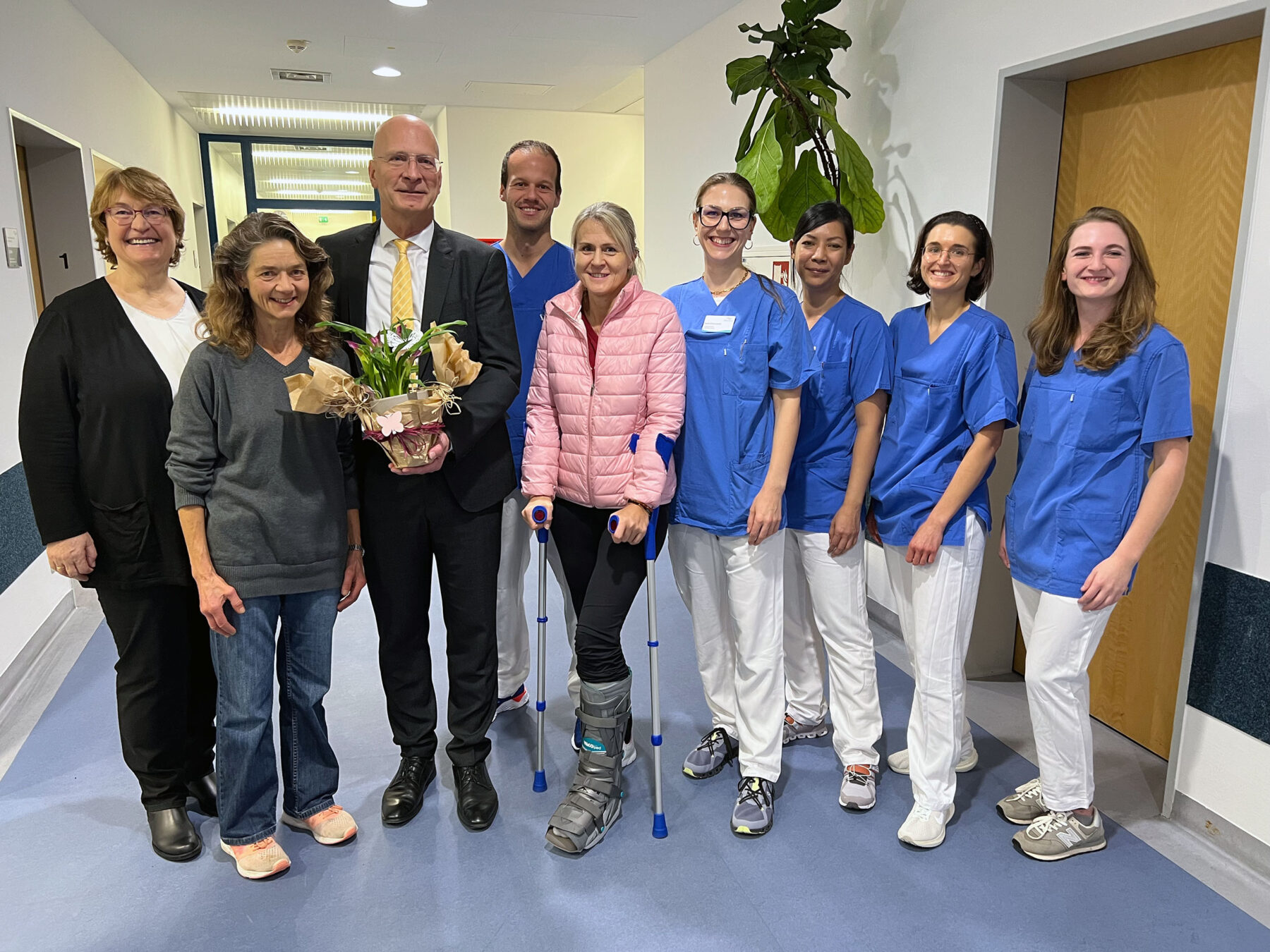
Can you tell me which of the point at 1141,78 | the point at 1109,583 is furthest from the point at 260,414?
the point at 1141,78

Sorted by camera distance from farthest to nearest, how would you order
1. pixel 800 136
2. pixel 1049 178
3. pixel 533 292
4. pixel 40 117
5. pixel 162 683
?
pixel 40 117
pixel 800 136
pixel 1049 178
pixel 533 292
pixel 162 683

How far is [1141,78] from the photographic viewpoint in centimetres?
264

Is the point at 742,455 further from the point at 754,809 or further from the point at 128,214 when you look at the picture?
the point at 128,214

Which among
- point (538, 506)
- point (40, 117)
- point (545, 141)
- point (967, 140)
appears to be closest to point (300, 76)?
point (545, 141)

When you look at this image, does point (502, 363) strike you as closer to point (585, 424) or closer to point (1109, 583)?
point (585, 424)

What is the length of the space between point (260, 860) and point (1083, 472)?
2231 mm

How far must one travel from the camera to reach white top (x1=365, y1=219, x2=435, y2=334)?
2.28 metres

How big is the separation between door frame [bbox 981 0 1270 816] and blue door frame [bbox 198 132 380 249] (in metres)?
8.36

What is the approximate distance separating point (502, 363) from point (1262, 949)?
224 centimetres

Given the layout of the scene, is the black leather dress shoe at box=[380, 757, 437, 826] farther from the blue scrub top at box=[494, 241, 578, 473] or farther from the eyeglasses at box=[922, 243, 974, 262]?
the eyeglasses at box=[922, 243, 974, 262]

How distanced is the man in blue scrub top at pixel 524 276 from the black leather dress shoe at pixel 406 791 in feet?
1.77

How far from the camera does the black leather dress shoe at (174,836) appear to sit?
89.0 inches

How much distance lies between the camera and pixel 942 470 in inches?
91.1

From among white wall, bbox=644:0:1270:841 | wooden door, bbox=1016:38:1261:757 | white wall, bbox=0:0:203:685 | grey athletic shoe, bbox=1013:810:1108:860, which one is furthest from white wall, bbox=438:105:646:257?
grey athletic shoe, bbox=1013:810:1108:860
